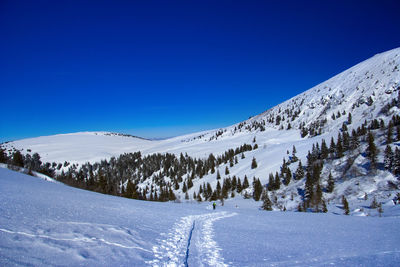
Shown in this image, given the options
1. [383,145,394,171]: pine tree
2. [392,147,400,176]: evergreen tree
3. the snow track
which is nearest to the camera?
the snow track

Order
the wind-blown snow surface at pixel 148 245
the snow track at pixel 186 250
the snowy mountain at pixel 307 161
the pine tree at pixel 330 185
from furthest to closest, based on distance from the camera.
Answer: the pine tree at pixel 330 185
the snowy mountain at pixel 307 161
the snow track at pixel 186 250
the wind-blown snow surface at pixel 148 245

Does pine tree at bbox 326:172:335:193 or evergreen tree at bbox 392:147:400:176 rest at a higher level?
evergreen tree at bbox 392:147:400:176

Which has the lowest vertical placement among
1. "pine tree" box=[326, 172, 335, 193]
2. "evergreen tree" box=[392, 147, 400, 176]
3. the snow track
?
"pine tree" box=[326, 172, 335, 193]

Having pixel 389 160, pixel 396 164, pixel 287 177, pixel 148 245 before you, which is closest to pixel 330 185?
pixel 389 160

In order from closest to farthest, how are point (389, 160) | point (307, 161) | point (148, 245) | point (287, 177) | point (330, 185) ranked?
point (148, 245) → point (389, 160) → point (330, 185) → point (287, 177) → point (307, 161)

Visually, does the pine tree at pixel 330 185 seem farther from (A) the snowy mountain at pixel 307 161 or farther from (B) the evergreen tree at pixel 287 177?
(B) the evergreen tree at pixel 287 177

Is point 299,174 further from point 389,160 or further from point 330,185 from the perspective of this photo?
point 389,160

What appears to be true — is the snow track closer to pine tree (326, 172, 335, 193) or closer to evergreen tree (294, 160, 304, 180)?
pine tree (326, 172, 335, 193)

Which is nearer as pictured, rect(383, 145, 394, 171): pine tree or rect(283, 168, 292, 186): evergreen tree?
rect(383, 145, 394, 171): pine tree

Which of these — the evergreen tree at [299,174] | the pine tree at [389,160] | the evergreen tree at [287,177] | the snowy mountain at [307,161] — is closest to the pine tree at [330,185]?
the snowy mountain at [307,161]

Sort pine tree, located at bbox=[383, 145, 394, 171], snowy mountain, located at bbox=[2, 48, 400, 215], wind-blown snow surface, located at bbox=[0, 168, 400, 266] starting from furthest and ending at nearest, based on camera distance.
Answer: snowy mountain, located at bbox=[2, 48, 400, 215] < pine tree, located at bbox=[383, 145, 394, 171] < wind-blown snow surface, located at bbox=[0, 168, 400, 266]

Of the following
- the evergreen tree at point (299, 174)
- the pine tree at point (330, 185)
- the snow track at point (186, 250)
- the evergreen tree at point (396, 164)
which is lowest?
the pine tree at point (330, 185)

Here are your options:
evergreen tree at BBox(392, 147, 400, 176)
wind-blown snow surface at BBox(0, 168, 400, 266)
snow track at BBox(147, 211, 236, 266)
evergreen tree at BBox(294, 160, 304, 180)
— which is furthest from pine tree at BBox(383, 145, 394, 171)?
snow track at BBox(147, 211, 236, 266)

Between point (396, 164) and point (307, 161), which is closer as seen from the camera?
point (396, 164)
